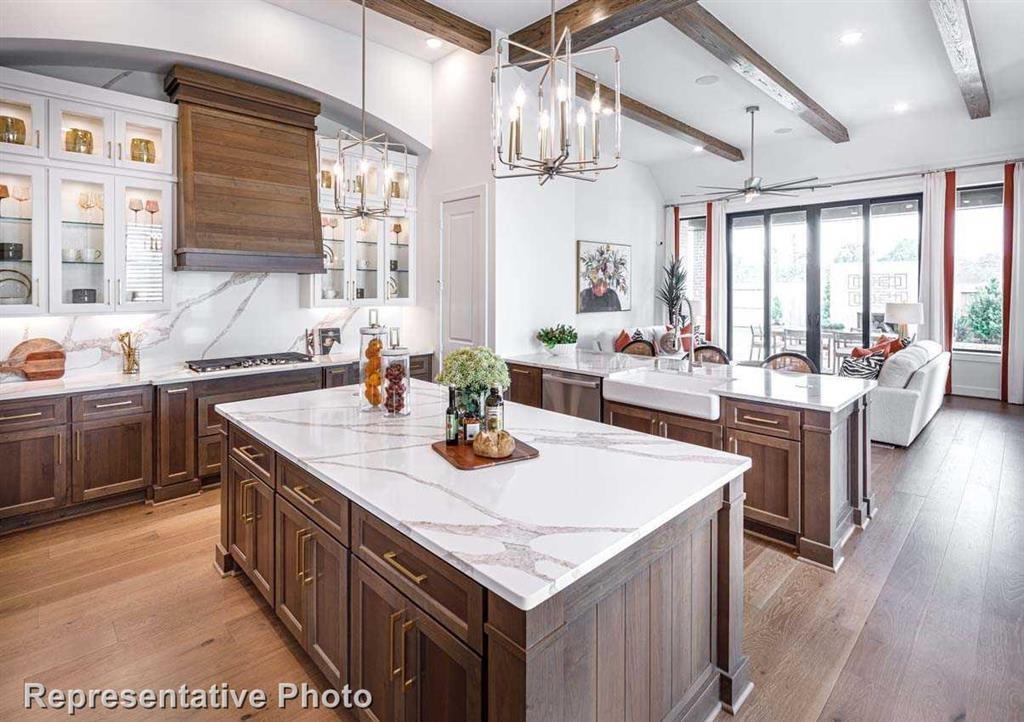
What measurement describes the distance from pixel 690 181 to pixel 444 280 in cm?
598

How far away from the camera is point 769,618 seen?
2441 mm

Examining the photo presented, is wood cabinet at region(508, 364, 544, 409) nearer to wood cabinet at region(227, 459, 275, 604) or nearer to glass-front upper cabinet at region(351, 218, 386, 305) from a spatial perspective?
glass-front upper cabinet at region(351, 218, 386, 305)

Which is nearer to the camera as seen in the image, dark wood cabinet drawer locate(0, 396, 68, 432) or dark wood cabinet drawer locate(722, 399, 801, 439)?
dark wood cabinet drawer locate(722, 399, 801, 439)

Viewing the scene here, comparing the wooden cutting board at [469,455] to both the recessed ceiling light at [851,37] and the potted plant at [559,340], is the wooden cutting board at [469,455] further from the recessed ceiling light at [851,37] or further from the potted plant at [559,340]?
the recessed ceiling light at [851,37]

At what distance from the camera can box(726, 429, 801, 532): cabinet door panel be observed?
9.60 ft

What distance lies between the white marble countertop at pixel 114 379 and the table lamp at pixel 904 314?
681 cm

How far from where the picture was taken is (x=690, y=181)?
9195mm

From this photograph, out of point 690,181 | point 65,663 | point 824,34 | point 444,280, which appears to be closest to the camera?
point 65,663

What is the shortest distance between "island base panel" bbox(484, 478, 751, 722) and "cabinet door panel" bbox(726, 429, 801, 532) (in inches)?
48.0

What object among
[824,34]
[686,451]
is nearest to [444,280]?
[686,451]

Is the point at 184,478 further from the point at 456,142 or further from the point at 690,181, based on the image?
the point at 690,181

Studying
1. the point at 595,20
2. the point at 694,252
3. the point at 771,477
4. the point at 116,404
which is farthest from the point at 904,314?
the point at 116,404

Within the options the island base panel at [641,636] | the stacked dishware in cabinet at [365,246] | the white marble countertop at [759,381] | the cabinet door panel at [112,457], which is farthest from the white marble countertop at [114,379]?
the island base panel at [641,636]

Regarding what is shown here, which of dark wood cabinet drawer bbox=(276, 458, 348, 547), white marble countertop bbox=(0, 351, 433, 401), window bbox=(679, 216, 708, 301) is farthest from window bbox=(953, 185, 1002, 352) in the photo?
dark wood cabinet drawer bbox=(276, 458, 348, 547)
